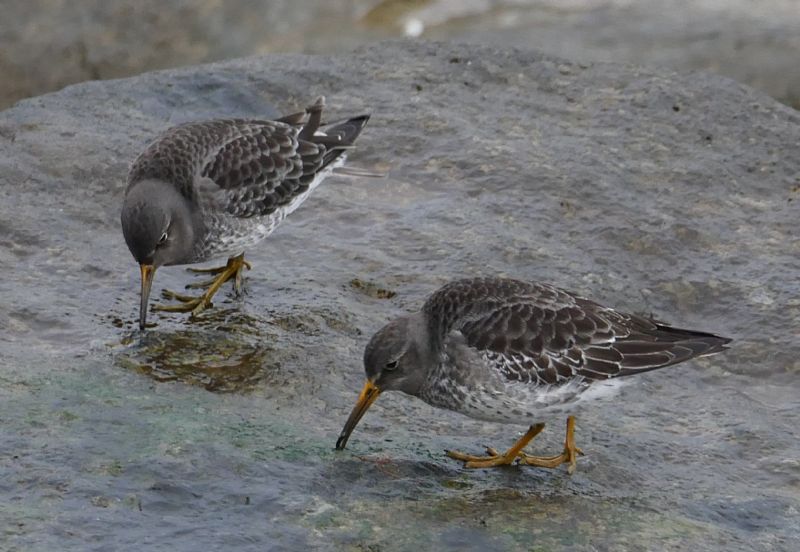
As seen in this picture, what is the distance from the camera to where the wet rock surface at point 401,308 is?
6086 millimetres

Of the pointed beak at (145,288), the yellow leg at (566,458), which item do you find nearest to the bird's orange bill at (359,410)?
the yellow leg at (566,458)

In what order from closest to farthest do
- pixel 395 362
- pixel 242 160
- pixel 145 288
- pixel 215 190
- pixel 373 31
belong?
pixel 395 362 < pixel 145 288 < pixel 215 190 < pixel 242 160 < pixel 373 31

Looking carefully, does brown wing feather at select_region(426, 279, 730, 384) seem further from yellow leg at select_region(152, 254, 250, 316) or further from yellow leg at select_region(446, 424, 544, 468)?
yellow leg at select_region(152, 254, 250, 316)

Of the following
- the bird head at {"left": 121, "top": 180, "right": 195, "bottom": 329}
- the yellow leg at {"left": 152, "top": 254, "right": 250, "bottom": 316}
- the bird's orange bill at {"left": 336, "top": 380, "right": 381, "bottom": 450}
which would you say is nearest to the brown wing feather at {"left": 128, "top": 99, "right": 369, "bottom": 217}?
the bird head at {"left": 121, "top": 180, "right": 195, "bottom": 329}

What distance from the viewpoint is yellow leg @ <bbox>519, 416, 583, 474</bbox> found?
6.98m

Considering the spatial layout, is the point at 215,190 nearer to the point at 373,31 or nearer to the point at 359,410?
the point at 359,410

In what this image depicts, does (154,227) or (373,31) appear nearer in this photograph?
(154,227)

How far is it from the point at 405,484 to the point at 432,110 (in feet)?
17.2

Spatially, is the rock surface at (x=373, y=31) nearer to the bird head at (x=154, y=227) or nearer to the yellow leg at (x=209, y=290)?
the yellow leg at (x=209, y=290)

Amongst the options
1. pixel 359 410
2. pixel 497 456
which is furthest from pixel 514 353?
pixel 359 410

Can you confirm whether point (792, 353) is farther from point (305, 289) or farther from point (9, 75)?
point (9, 75)

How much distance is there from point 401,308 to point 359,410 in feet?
5.86

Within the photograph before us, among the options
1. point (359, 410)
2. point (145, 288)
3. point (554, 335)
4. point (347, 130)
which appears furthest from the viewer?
point (347, 130)

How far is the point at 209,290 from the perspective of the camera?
8672 millimetres
